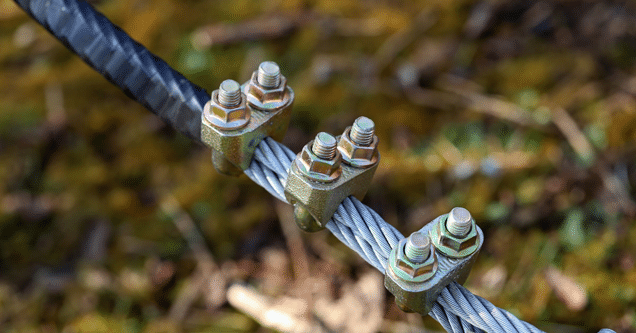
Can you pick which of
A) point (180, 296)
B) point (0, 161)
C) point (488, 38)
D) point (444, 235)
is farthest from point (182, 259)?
point (488, 38)

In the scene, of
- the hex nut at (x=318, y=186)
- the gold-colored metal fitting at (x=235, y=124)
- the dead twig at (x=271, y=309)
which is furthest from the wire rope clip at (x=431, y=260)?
the dead twig at (x=271, y=309)

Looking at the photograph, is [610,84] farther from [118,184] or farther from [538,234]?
[118,184]

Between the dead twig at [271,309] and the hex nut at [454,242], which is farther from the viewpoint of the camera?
the dead twig at [271,309]

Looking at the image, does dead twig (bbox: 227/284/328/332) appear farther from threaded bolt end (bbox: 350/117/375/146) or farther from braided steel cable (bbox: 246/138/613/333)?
threaded bolt end (bbox: 350/117/375/146)

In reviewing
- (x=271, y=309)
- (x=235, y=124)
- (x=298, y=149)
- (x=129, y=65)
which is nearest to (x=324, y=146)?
(x=235, y=124)

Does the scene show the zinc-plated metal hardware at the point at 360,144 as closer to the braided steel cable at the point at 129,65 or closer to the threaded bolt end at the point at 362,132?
the threaded bolt end at the point at 362,132

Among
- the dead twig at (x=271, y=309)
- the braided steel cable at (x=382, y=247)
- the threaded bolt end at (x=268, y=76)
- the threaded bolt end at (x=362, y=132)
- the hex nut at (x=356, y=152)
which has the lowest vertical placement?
the dead twig at (x=271, y=309)

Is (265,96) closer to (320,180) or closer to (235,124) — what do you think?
(235,124)
